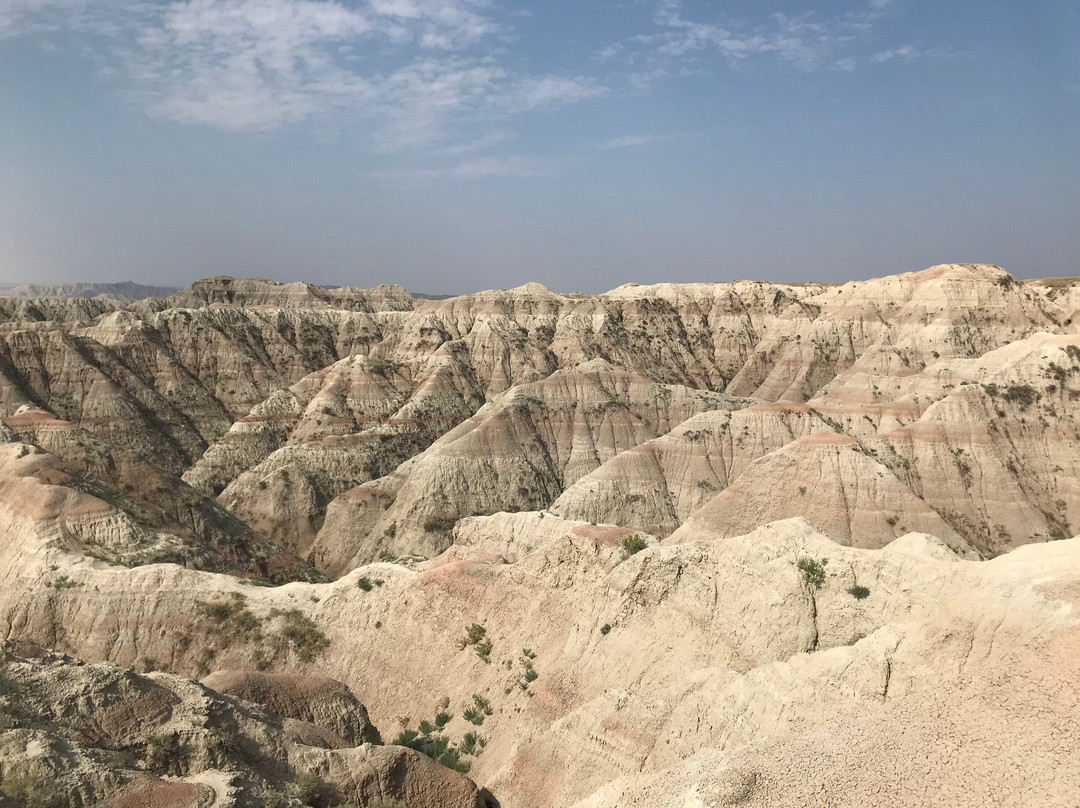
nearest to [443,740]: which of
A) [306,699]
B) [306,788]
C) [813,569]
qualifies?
[306,699]

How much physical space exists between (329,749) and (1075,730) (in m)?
16.0

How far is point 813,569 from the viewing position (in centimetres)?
2198

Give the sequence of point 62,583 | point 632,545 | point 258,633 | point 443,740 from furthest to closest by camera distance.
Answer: point 62,583, point 258,633, point 632,545, point 443,740

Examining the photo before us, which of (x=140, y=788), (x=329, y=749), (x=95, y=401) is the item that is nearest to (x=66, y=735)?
(x=140, y=788)

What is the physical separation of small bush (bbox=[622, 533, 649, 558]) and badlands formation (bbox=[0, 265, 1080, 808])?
54 cm

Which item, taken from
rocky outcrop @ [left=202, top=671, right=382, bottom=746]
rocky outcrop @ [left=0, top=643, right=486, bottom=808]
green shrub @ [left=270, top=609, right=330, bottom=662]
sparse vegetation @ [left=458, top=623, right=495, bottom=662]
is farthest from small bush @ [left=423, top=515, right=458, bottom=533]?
rocky outcrop @ [left=0, top=643, right=486, bottom=808]

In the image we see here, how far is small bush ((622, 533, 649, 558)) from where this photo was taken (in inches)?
1030

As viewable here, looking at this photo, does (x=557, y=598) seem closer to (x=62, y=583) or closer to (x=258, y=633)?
(x=258, y=633)

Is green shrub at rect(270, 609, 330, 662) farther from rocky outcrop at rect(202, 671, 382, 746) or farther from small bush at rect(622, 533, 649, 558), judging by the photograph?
small bush at rect(622, 533, 649, 558)

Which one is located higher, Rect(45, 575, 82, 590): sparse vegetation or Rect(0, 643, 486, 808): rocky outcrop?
Rect(0, 643, 486, 808): rocky outcrop

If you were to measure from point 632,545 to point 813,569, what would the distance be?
22.0 ft

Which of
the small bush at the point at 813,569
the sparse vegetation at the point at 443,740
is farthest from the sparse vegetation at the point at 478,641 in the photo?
the small bush at the point at 813,569

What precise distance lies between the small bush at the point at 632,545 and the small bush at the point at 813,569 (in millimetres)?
5771

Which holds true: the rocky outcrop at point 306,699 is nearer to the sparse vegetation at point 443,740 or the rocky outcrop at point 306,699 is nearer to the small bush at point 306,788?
the sparse vegetation at point 443,740
